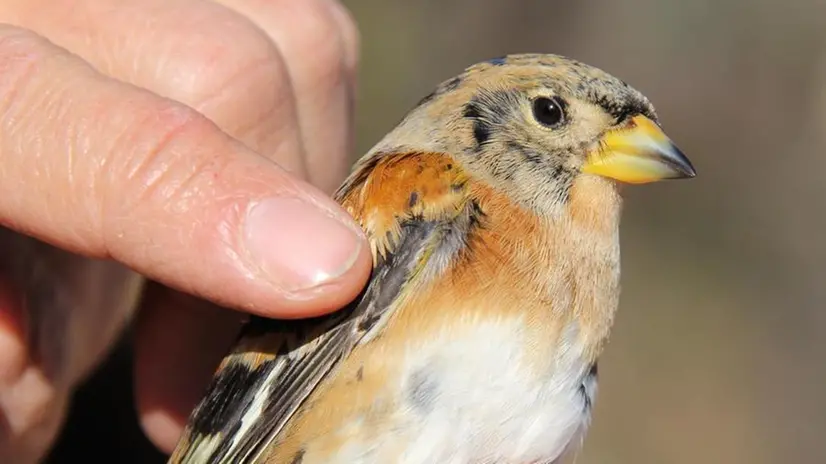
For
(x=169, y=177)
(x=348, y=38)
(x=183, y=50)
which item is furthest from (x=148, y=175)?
(x=348, y=38)

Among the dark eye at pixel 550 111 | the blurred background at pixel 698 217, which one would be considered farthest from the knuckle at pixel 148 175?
the blurred background at pixel 698 217

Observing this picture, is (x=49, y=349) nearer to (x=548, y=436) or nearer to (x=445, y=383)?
(x=445, y=383)

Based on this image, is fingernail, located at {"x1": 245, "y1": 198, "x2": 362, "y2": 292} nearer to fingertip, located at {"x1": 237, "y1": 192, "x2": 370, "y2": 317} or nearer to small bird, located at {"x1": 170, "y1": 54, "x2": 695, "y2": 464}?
fingertip, located at {"x1": 237, "y1": 192, "x2": 370, "y2": 317}

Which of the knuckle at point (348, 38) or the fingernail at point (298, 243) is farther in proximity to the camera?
the knuckle at point (348, 38)

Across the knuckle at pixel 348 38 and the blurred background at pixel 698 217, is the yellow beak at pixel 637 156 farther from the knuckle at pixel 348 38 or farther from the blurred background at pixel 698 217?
the blurred background at pixel 698 217

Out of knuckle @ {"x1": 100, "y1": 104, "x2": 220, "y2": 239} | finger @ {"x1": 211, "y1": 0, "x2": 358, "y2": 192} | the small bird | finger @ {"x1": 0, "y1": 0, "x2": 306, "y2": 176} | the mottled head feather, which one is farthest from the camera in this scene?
finger @ {"x1": 211, "y1": 0, "x2": 358, "y2": 192}

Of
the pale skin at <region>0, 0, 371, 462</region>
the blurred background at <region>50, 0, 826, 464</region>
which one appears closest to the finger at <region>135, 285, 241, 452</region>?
the pale skin at <region>0, 0, 371, 462</region>
